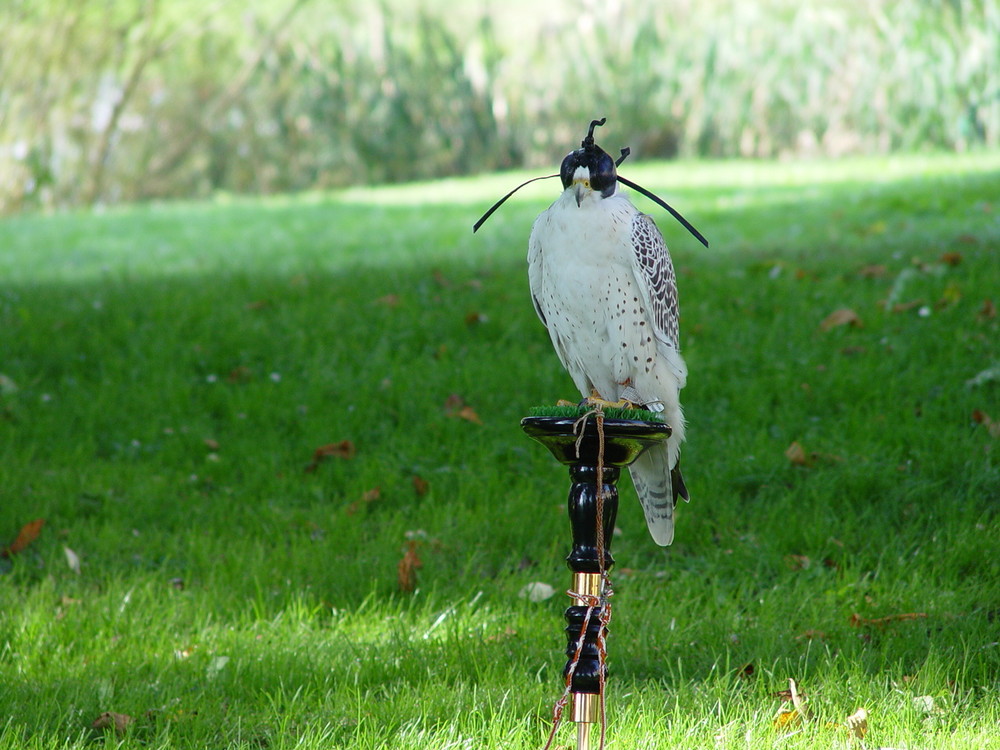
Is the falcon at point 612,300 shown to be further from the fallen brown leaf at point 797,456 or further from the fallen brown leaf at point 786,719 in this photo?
the fallen brown leaf at point 797,456

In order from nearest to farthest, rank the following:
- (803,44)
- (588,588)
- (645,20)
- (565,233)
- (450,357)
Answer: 1. (588,588)
2. (565,233)
3. (450,357)
4. (803,44)
5. (645,20)

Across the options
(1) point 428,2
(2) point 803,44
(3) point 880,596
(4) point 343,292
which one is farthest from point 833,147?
(3) point 880,596

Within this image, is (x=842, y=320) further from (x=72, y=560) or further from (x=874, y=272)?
(x=72, y=560)

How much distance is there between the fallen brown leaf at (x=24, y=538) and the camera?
3840mm

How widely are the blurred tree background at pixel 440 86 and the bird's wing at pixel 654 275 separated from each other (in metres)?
10.9

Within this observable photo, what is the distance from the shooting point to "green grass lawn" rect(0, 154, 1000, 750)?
2.76 m

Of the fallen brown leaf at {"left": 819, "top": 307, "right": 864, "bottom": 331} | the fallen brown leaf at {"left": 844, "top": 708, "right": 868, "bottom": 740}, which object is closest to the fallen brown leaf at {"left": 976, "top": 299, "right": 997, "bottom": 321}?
the fallen brown leaf at {"left": 819, "top": 307, "right": 864, "bottom": 331}

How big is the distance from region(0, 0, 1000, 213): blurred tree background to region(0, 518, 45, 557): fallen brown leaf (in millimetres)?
10996

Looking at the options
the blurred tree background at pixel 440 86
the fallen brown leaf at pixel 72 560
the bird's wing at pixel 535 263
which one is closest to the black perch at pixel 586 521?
the bird's wing at pixel 535 263

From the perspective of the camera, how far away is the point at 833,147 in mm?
13570

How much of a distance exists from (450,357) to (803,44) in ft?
31.6

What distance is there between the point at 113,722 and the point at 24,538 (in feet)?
4.92

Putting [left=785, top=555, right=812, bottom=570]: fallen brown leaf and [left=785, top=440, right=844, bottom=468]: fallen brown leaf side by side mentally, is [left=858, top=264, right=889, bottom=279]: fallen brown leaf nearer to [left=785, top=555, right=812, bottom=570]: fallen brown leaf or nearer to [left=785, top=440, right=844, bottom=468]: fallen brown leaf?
[left=785, top=440, right=844, bottom=468]: fallen brown leaf

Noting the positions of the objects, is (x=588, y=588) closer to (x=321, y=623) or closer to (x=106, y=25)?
(x=321, y=623)
